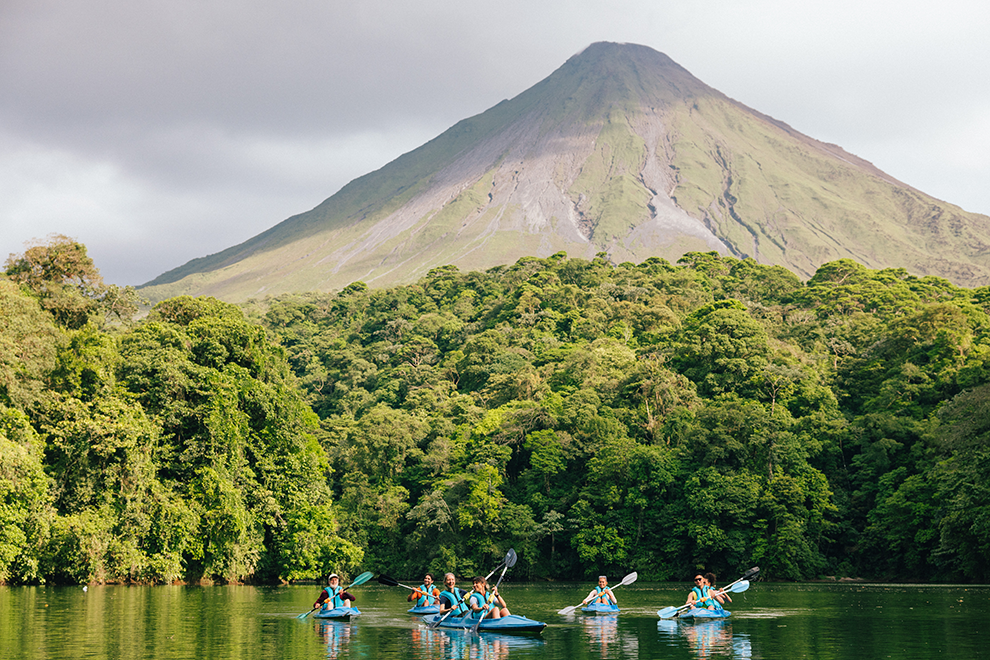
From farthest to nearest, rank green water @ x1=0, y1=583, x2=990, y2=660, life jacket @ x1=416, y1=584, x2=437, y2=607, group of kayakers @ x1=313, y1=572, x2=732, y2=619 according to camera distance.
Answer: life jacket @ x1=416, y1=584, x2=437, y2=607
group of kayakers @ x1=313, y1=572, x2=732, y2=619
green water @ x1=0, y1=583, x2=990, y2=660

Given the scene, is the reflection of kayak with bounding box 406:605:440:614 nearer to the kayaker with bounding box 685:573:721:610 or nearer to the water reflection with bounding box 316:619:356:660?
the water reflection with bounding box 316:619:356:660

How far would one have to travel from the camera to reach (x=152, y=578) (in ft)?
112

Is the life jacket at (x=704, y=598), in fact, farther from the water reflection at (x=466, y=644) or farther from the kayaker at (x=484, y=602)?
the water reflection at (x=466, y=644)

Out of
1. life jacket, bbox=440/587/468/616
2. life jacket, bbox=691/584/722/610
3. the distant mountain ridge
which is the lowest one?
life jacket, bbox=691/584/722/610

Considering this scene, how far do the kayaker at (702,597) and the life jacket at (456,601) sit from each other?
5.96 meters

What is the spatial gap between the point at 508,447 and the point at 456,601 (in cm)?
3231

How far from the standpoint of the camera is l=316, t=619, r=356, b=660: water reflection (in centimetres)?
1574

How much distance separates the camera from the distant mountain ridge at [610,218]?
155 m

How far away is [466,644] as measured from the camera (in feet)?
56.2

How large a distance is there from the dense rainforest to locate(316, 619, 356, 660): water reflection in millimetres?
12705

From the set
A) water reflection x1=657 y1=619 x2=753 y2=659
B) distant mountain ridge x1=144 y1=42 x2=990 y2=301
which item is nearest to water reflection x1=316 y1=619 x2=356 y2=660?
water reflection x1=657 y1=619 x2=753 y2=659

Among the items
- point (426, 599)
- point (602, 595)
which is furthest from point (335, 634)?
point (602, 595)

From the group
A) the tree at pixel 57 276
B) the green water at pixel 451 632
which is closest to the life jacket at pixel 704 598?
the green water at pixel 451 632

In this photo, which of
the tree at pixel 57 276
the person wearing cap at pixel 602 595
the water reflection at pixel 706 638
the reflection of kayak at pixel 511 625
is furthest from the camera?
the tree at pixel 57 276
